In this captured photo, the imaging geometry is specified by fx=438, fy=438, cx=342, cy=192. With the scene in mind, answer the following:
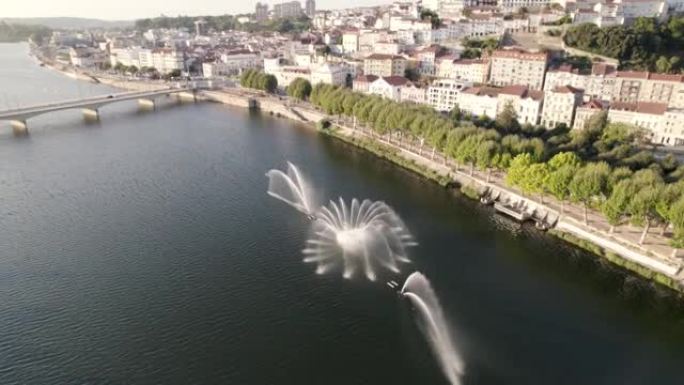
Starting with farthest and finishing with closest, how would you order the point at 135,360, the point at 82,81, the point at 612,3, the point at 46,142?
the point at 82,81
the point at 612,3
the point at 46,142
the point at 135,360

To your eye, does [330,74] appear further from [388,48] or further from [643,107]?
[643,107]

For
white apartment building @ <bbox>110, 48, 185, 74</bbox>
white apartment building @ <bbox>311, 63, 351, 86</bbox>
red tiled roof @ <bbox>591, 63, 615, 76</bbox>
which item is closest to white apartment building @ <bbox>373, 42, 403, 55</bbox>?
white apartment building @ <bbox>311, 63, 351, 86</bbox>

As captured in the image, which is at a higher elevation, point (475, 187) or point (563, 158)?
point (563, 158)

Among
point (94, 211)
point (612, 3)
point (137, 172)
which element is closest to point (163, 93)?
point (137, 172)

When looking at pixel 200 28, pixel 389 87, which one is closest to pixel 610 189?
pixel 389 87

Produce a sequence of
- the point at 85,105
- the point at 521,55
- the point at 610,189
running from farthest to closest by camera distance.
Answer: the point at 85,105
the point at 521,55
the point at 610,189

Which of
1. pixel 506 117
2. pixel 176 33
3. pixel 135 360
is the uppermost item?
pixel 176 33

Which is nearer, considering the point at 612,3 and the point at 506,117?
the point at 506,117

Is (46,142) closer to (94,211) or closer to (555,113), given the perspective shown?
(94,211)
